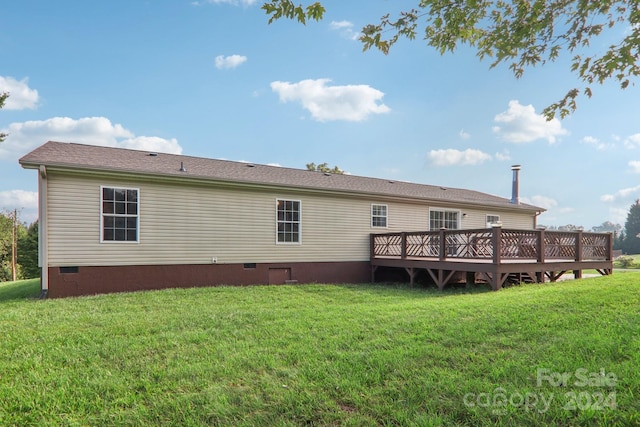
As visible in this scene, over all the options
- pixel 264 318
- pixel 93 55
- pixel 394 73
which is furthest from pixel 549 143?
pixel 93 55

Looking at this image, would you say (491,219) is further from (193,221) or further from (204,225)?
(193,221)

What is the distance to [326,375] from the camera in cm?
334

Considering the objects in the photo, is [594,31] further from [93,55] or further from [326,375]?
[93,55]

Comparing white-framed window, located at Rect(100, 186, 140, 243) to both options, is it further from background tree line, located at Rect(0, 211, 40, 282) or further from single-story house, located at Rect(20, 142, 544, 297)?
background tree line, located at Rect(0, 211, 40, 282)

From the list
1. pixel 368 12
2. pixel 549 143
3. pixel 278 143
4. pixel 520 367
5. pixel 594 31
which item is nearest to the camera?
pixel 520 367

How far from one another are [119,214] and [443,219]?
11.6 m

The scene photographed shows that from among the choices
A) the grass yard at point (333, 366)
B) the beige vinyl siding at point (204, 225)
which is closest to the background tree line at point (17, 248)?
the beige vinyl siding at point (204, 225)

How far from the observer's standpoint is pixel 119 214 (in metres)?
8.95

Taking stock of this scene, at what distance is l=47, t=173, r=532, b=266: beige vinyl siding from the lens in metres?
8.43

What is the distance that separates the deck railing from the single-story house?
1150 millimetres

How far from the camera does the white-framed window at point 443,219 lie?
14.0 meters

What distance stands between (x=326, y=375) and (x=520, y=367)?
72.3 inches

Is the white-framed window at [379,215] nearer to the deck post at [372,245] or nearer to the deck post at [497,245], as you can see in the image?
the deck post at [372,245]

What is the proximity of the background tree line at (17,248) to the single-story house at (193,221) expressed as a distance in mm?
21245
